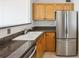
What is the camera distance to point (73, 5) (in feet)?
27.0

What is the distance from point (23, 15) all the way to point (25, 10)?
22 cm

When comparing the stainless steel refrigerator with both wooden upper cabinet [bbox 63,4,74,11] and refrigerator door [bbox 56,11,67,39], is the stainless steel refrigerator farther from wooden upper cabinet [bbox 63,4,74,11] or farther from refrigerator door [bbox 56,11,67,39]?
wooden upper cabinet [bbox 63,4,74,11]

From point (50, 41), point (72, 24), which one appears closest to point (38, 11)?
point (50, 41)

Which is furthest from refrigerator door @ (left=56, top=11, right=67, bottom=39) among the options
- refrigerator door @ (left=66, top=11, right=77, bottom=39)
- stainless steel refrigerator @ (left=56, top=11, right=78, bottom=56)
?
refrigerator door @ (left=66, top=11, right=77, bottom=39)

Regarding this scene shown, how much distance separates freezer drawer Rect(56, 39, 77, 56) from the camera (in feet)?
23.7

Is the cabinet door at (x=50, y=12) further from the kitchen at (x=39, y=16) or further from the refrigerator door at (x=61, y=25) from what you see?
the refrigerator door at (x=61, y=25)

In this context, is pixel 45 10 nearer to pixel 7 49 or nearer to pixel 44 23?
pixel 44 23

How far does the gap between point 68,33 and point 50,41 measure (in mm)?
1031

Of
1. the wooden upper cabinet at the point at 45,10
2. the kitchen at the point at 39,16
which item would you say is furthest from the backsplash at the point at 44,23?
the wooden upper cabinet at the point at 45,10

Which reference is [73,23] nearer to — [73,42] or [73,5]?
[73,42]

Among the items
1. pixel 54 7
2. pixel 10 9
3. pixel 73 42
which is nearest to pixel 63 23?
pixel 73 42

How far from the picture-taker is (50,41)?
7.94 m

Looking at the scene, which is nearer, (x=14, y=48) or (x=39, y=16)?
(x=14, y=48)

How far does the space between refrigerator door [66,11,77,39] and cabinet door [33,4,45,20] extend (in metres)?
1.53
